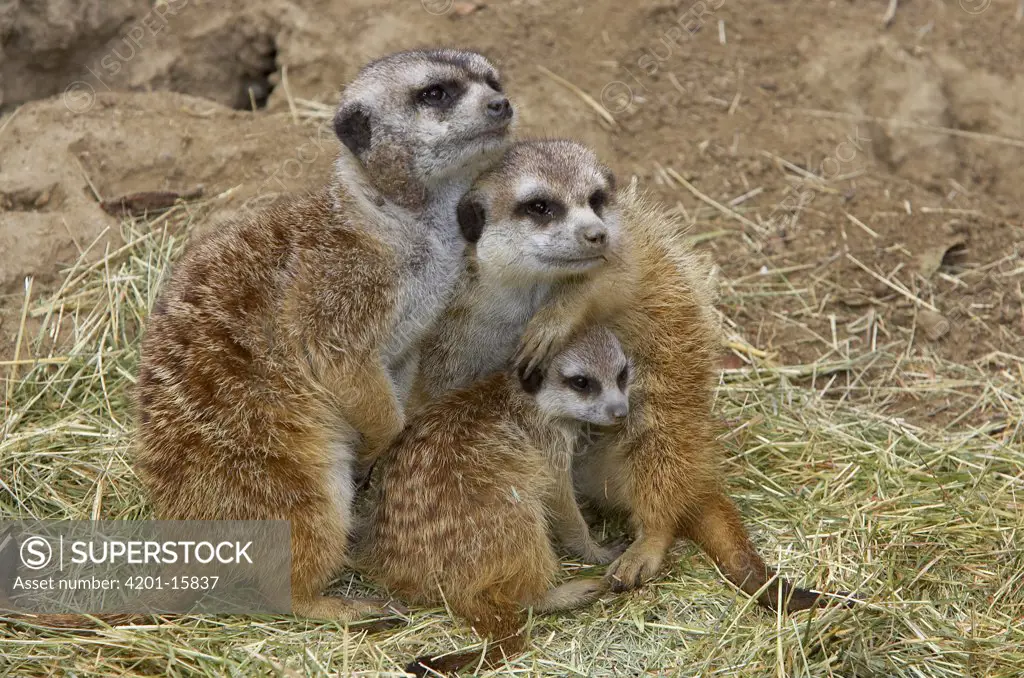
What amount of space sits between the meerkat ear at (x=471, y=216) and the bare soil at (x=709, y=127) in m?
1.64

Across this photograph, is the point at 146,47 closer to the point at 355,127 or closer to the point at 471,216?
the point at 355,127

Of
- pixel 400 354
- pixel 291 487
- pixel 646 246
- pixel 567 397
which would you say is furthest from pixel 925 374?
pixel 291 487

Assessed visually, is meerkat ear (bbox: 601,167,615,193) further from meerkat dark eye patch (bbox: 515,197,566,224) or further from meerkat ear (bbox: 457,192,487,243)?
meerkat ear (bbox: 457,192,487,243)

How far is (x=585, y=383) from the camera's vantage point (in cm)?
364

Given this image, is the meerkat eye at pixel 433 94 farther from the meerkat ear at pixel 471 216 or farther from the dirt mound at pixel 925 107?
the dirt mound at pixel 925 107

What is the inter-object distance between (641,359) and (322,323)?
1136mm

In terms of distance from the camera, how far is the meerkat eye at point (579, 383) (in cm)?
364

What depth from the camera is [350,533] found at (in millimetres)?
3742

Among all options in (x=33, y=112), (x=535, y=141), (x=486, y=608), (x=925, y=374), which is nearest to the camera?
(x=486, y=608)

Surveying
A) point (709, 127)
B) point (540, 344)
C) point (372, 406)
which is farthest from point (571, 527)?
point (709, 127)

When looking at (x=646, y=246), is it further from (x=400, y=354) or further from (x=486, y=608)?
(x=486, y=608)

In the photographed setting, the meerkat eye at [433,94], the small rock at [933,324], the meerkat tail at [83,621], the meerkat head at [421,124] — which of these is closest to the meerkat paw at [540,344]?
the meerkat head at [421,124]

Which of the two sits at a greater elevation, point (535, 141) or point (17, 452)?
point (535, 141)

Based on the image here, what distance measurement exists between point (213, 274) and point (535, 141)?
1.19m
